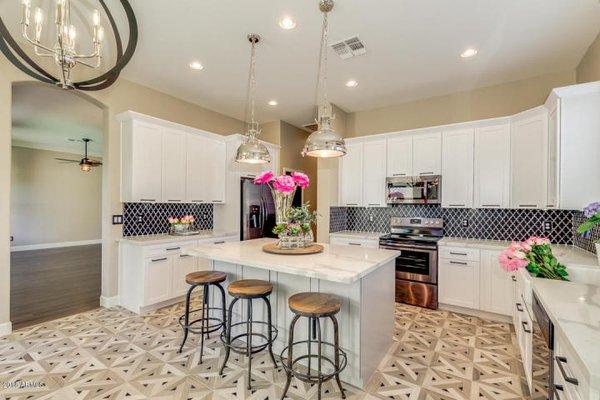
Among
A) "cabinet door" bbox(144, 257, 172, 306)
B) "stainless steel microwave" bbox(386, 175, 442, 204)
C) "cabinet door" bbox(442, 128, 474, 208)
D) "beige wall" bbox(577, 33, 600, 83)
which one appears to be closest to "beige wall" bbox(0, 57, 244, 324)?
"cabinet door" bbox(144, 257, 172, 306)

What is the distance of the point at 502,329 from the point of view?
3.21m

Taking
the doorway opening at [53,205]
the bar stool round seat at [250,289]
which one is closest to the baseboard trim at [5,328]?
the doorway opening at [53,205]

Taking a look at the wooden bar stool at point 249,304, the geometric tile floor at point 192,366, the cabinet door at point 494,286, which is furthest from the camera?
the cabinet door at point 494,286

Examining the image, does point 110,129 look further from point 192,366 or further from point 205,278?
point 192,366

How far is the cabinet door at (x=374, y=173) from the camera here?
4.61m

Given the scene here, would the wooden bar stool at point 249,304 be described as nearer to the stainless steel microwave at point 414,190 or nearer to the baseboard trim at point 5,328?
the baseboard trim at point 5,328

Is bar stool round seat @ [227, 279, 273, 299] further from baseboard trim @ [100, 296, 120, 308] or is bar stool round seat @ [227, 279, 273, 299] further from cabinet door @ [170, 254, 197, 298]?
baseboard trim @ [100, 296, 120, 308]

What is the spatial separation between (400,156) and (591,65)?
7.23ft

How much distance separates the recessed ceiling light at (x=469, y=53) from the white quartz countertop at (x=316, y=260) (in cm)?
243

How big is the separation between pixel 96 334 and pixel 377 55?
4.34m

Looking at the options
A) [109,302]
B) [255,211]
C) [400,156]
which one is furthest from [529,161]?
[109,302]

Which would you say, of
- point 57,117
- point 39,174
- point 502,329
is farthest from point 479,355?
point 39,174

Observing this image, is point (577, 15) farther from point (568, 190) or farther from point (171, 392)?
point (171, 392)

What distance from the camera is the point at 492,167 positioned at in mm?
3785
